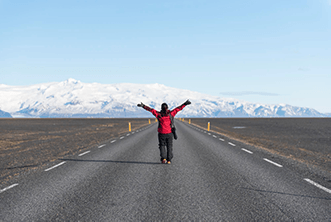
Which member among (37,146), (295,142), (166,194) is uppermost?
A: (166,194)

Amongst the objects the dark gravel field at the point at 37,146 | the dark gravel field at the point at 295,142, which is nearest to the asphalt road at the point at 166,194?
the dark gravel field at the point at 37,146

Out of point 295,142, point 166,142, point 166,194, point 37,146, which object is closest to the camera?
point 166,194

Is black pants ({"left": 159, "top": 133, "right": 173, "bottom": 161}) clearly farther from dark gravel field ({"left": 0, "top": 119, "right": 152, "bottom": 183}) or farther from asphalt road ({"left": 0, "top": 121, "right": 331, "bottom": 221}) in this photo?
dark gravel field ({"left": 0, "top": 119, "right": 152, "bottom": 183})

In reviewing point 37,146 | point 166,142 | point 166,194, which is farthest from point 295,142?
point 37,146

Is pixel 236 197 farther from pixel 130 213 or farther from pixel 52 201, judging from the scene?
pixel 52 201

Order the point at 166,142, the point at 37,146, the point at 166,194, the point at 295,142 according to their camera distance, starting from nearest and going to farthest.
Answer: the point at 166,194 < the point at 166,142 < the point at 37,146 < the point at 295,142

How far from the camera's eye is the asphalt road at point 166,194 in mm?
4344

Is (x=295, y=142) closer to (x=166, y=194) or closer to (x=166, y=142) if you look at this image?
(x=166, y=142)

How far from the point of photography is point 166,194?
5453mm

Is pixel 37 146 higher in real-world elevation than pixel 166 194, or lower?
lower

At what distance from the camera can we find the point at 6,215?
4.36 meters

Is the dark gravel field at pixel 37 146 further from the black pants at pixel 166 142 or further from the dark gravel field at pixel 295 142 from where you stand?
the dark gravel field at pixel 295 142

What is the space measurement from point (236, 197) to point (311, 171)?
3.79m

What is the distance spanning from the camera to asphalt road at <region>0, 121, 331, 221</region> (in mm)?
4344
